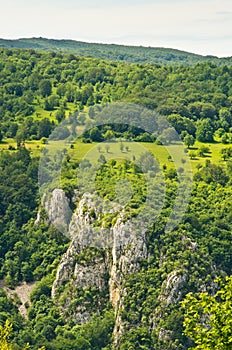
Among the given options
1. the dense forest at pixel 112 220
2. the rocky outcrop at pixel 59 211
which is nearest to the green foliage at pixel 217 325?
the dense forest at pixel 112 220

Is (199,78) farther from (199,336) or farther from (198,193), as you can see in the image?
(199,336)

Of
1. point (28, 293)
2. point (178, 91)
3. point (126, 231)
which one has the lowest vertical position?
point (28, 293)

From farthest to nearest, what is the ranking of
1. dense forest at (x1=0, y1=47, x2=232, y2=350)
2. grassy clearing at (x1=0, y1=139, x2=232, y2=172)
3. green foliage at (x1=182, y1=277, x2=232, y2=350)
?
1. grassy clearing at (x1=0, y1=139, x2=232, y2=172)
2. dense forest at (x1=0, y1=47, x2=232, y2=350)
3. green foliage at (x1=182, y1=277, x2=232, y2=350)

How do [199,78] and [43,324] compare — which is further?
[199,78]

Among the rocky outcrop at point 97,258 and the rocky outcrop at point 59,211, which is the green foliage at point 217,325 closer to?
the rocky outcrop at point 97,258

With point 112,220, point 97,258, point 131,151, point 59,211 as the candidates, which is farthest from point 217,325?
point 131,151

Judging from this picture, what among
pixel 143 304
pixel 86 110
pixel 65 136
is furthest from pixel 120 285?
pixel 86 110

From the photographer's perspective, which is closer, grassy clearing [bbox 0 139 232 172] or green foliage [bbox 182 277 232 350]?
green foliage [bbox 182 277 232 350]

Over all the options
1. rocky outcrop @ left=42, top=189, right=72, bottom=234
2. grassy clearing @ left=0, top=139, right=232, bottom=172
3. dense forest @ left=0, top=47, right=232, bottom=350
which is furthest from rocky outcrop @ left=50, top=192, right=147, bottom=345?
grassy clearing @ left=0, top=139, right=232, bottom=172

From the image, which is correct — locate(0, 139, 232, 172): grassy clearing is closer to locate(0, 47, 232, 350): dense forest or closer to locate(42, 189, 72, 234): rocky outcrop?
locate(0, 47, 232, 350): dense forest
